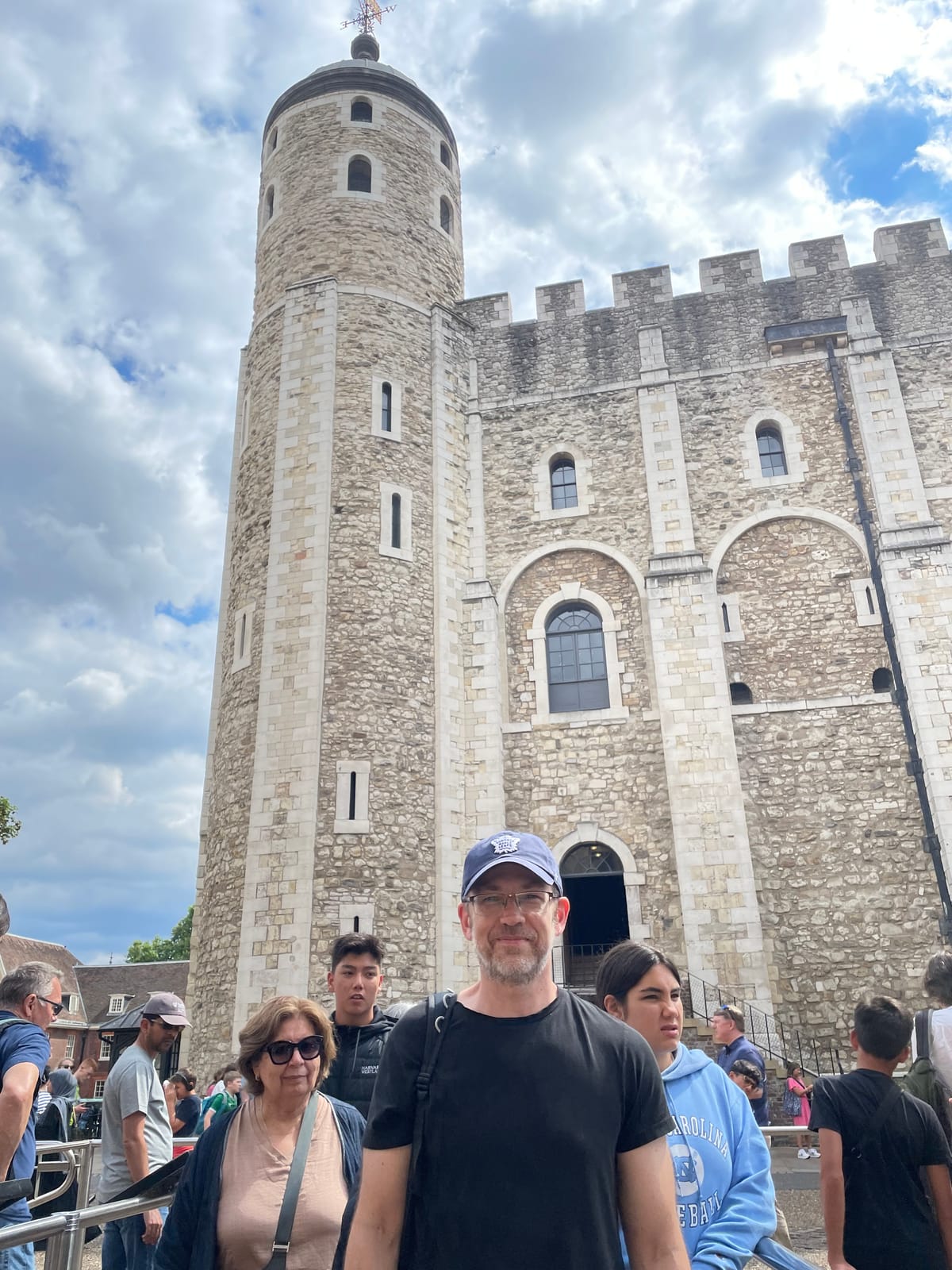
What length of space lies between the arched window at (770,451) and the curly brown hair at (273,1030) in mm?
15425

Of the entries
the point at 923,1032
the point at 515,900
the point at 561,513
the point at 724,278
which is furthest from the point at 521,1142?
the point at 724,278

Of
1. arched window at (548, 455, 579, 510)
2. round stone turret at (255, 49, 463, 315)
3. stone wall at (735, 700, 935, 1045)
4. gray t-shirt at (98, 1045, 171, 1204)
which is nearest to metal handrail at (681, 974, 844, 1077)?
stone wall at (735, 700, 935, 1045)

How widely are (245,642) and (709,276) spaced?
38.9ft

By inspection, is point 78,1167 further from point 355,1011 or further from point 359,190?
point 359,190

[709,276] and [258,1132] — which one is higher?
[709,276]

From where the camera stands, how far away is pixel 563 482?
58.0 feet

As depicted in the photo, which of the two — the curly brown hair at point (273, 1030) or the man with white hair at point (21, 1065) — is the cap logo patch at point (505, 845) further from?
the man with white hair at point (21, 1065)

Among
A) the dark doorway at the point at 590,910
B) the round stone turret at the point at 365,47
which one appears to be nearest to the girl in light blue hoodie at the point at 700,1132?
the dark doorway at the point at 590,910

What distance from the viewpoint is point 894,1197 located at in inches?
128

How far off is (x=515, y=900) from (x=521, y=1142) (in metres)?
0.52

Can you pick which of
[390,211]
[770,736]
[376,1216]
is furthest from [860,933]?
[390,211]

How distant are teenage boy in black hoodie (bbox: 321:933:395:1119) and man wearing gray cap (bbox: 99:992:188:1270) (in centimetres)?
72

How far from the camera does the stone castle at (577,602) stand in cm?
1374

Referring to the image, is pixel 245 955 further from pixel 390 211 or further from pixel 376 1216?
pixel 390 211
